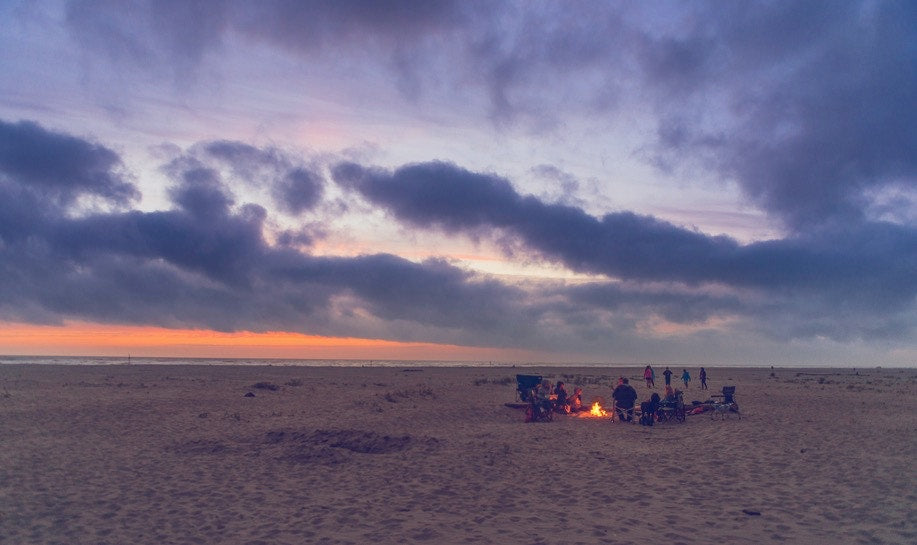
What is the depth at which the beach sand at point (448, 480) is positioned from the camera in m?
9.24

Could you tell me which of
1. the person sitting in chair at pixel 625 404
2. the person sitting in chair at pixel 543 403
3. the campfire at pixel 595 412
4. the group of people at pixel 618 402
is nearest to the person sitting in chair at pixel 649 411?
the group of people at pixel 618 402

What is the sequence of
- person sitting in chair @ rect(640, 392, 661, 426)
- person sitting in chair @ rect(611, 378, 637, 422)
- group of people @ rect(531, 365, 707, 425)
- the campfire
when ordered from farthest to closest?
1. the campfire
2. person sitting in chair @ rect(611, 378, 637, 422)
3. group of people @ rect(531, 365, 707, 425)
4. person sitting in chair @ rect(640, 392, 661, 426)

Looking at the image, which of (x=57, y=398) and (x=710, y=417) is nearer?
(x=710, y=417)

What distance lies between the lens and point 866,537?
8648mm

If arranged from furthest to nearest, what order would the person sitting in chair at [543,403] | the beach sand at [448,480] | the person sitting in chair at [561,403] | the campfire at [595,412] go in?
the person sitting in chair at [561,403] → the campfire at [595,412] → the person sitting in chair at [543,403] → the beach sand at [448,480]

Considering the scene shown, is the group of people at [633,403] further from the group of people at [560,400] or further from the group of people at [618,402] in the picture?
the group of people at [560,400]

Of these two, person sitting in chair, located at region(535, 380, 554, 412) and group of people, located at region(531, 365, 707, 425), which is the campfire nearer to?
group of people, located at region(531, 365, 707, 425)

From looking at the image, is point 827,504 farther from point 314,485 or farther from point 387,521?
point 314,485

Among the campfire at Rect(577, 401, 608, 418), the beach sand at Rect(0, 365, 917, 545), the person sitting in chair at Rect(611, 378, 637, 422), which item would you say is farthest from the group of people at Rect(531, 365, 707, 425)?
the beach sand at Rect(0, 365, 917, 545)

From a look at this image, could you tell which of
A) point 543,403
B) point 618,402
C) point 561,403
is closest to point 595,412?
point 561,403

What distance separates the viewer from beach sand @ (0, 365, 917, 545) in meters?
9.24

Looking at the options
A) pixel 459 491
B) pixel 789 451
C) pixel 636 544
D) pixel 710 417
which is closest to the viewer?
pixel 636 544

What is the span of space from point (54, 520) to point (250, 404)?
55.7ft

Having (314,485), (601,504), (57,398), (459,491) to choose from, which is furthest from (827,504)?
(57,398)
